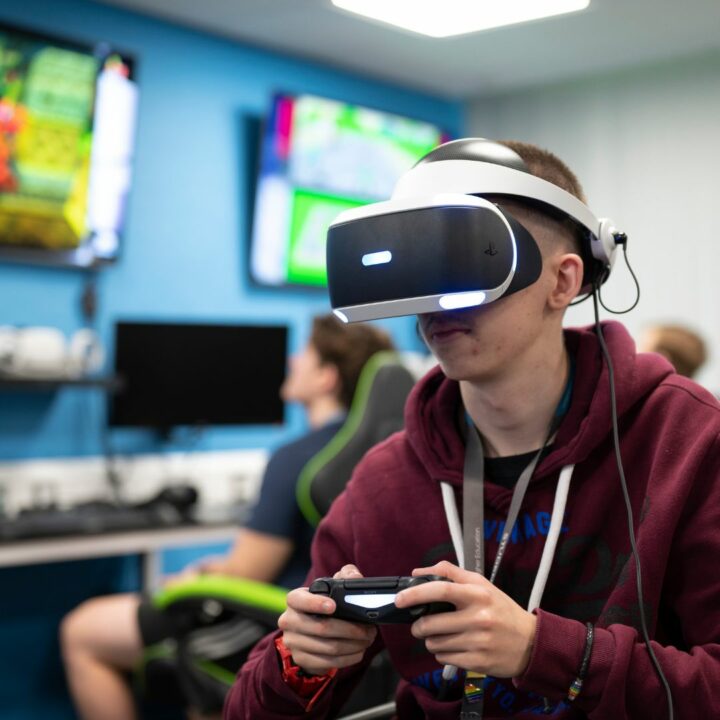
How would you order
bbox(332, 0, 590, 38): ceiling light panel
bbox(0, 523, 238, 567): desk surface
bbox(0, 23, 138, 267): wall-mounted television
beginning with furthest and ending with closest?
bbox(0, 23, 138, 267): wall-mounted television
bbox(332, 0, 590, 38): ceiling light panel
bbox(0, 523, 238, 567): desk surface

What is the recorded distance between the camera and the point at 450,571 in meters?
1.07

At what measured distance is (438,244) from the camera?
46.9 inches

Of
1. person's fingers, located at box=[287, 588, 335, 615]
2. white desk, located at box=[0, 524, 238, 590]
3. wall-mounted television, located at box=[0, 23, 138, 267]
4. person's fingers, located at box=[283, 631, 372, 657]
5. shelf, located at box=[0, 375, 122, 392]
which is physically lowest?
white desk, located at box=[0, 524, 238, 590]

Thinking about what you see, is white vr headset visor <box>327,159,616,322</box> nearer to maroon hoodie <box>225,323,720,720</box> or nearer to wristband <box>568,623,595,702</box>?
maroon hoodie <box>225,323,720,720</box>

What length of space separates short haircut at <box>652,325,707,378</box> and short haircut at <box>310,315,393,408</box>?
1069 millimetres

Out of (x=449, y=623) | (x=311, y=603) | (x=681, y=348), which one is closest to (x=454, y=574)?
(x=449, y=623)

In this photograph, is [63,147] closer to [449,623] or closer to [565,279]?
[565,279]

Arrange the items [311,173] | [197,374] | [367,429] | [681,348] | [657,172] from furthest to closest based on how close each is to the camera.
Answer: [657,172], [311,173], [197,374], [681,348], [367,429]

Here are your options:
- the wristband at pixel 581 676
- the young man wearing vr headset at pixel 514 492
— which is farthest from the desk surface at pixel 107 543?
the wristband at pixel 581 676

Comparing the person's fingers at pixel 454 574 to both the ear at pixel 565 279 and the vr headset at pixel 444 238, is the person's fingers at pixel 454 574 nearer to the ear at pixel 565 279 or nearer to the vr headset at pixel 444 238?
the vr headset at pixel 444 238

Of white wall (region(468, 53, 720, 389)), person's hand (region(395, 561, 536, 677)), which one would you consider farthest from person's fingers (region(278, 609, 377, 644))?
white wall (region(468, 53, 720, 389))

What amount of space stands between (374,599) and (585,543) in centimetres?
33

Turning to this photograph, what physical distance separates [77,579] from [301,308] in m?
1.58

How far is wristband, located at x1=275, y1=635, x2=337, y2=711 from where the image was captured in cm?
126
